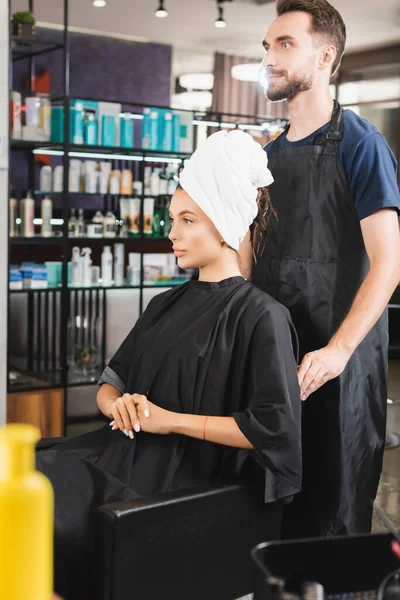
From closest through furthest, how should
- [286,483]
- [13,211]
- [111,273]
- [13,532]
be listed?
[13,532] → [286,483] → [13,211] → [111,273]

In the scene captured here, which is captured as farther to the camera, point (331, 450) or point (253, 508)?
point (331, 450)

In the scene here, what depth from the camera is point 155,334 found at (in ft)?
6.28

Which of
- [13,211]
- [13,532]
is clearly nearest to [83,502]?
[13,532]

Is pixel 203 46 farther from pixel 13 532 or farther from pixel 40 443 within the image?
pixel 13 532

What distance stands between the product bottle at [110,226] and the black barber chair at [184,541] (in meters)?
3.51

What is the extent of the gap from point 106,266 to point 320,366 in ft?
11.4

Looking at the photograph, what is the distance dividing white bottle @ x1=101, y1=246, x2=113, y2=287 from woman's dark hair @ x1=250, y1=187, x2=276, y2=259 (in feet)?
10.1

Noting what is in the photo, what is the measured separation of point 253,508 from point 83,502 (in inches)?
14.5

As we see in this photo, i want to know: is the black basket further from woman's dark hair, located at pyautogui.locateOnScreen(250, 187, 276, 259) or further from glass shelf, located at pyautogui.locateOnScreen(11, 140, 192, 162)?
glass shelf, located at pyautogui.locateOnScreen(11, 140, 192, 162)

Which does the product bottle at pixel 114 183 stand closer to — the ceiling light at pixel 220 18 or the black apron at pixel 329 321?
the ceiling light at pixel 220 18

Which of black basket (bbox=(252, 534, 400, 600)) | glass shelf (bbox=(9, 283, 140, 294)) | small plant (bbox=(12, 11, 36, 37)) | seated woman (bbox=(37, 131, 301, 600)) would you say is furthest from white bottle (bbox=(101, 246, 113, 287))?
black basket (bbox=(252, 534, 400, 600))

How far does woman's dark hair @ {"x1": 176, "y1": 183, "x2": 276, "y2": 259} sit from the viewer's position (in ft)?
6.29

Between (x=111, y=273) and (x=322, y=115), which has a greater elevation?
(x=322, y=115)

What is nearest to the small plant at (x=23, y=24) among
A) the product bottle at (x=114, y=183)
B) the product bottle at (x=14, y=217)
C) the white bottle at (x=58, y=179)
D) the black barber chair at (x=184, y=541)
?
the white bottle at (x=58, y=179)
